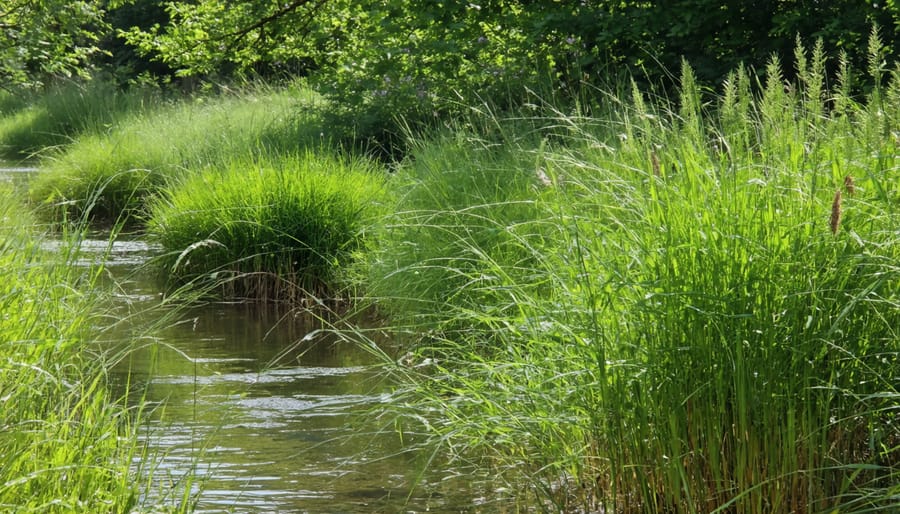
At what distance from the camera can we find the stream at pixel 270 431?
4781 mm

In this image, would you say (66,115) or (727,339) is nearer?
(727,339)

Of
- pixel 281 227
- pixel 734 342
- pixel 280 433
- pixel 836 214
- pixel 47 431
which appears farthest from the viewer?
pixel 281 227

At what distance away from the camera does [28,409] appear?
3.84 meters

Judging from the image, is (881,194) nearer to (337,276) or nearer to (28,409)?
(28,409)

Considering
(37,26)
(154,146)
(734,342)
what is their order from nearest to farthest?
(734,342) < (154,146) < (37,26)

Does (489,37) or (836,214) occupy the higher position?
(836,214)

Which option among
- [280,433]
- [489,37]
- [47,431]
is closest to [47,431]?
[47,431]

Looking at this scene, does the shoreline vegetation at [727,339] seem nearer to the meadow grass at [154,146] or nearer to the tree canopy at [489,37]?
the tree canopy at [489,37]

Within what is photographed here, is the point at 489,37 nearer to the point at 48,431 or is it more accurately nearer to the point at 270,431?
the point at 270,431

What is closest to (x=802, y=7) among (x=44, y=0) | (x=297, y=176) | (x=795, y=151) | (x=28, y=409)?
(x=297, y=176)

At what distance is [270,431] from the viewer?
235 inches

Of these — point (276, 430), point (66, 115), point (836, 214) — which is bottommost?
point (66, 115)

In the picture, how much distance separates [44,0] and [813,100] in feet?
46.9

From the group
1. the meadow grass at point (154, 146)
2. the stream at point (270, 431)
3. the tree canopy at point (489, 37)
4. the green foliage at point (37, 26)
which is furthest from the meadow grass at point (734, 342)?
the green foliage at point (37, 26)
